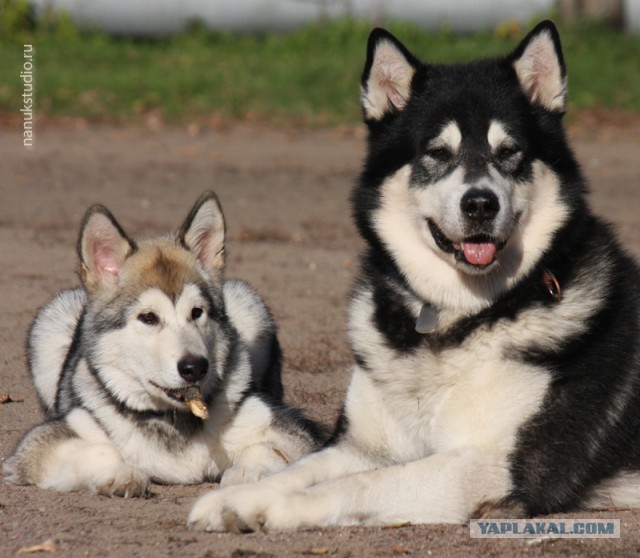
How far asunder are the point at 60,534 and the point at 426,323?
5.35ft

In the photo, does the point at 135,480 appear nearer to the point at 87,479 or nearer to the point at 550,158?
the point at 87,479

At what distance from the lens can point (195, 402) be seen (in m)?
4.96

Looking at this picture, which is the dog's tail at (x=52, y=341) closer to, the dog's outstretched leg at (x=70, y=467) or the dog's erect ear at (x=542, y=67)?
the dog's outstretched leg at (x=70, y=467)

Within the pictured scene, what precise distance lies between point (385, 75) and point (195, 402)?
1595 mm

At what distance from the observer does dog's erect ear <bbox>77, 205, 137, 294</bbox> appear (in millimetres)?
5137

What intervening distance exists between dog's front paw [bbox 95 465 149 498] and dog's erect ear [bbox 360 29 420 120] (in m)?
1.78

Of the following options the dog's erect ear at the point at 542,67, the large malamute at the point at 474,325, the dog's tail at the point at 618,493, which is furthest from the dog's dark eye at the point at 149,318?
the dog's tail at the point at 618,493

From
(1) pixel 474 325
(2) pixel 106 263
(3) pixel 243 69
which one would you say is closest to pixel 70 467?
(2) pixel 106 263

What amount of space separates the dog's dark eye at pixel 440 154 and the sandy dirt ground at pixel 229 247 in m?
1.45

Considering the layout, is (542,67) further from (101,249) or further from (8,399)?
(8,399)

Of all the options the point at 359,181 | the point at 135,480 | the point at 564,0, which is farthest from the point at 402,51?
the point at 564,0

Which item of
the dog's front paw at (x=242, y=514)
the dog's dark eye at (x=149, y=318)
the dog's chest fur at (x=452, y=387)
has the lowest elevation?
the dog's front paw at (x=242, y=514)

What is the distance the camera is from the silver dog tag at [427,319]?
468 centimetres

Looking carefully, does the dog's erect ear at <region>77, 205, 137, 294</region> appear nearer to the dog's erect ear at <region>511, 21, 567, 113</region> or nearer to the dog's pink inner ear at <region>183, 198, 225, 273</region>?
the dog's pink inner ear at <region>183, 198, 225, 273</region>
